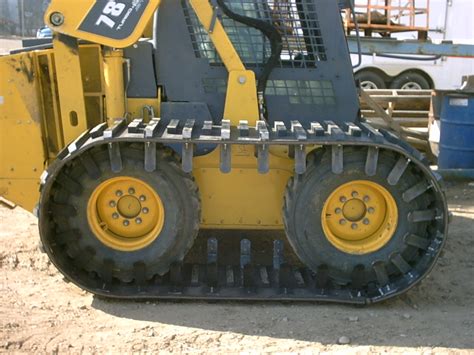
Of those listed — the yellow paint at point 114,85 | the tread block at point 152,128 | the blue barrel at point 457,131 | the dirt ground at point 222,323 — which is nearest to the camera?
the dirt ground at point 222,323

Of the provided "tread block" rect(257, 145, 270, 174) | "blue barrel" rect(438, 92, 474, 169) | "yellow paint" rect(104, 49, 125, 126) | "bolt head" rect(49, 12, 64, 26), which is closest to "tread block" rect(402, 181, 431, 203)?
"tread block" rect(257, 145, 270, 174)

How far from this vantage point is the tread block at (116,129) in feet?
13.2

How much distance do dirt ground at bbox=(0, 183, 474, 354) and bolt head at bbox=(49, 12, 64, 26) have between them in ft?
6.00

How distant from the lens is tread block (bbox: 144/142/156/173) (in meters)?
4.13

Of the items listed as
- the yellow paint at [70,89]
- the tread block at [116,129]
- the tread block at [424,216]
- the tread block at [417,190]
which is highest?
the yellow paint at [70,89]

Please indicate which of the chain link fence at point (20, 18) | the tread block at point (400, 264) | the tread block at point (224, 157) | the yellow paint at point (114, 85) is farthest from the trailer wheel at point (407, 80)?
the chain link fence at point (20, 18)

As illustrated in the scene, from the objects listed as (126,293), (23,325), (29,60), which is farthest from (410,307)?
(29,60)

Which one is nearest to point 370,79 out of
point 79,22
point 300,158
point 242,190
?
point 242,190

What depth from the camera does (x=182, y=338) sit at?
12.4ft

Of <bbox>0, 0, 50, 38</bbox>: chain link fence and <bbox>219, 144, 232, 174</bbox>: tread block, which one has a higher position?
<bbox>0, 0, 50, 38</bbox>: chain link fence

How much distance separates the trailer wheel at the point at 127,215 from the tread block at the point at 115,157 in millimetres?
56

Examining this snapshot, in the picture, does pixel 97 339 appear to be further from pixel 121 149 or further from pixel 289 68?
pixel 289 68

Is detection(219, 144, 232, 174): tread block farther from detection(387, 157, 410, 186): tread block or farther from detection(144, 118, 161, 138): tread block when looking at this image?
detection(387, 157, 410, 186): tread block

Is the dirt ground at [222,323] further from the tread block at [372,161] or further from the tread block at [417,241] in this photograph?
the tread block at [372,161]
